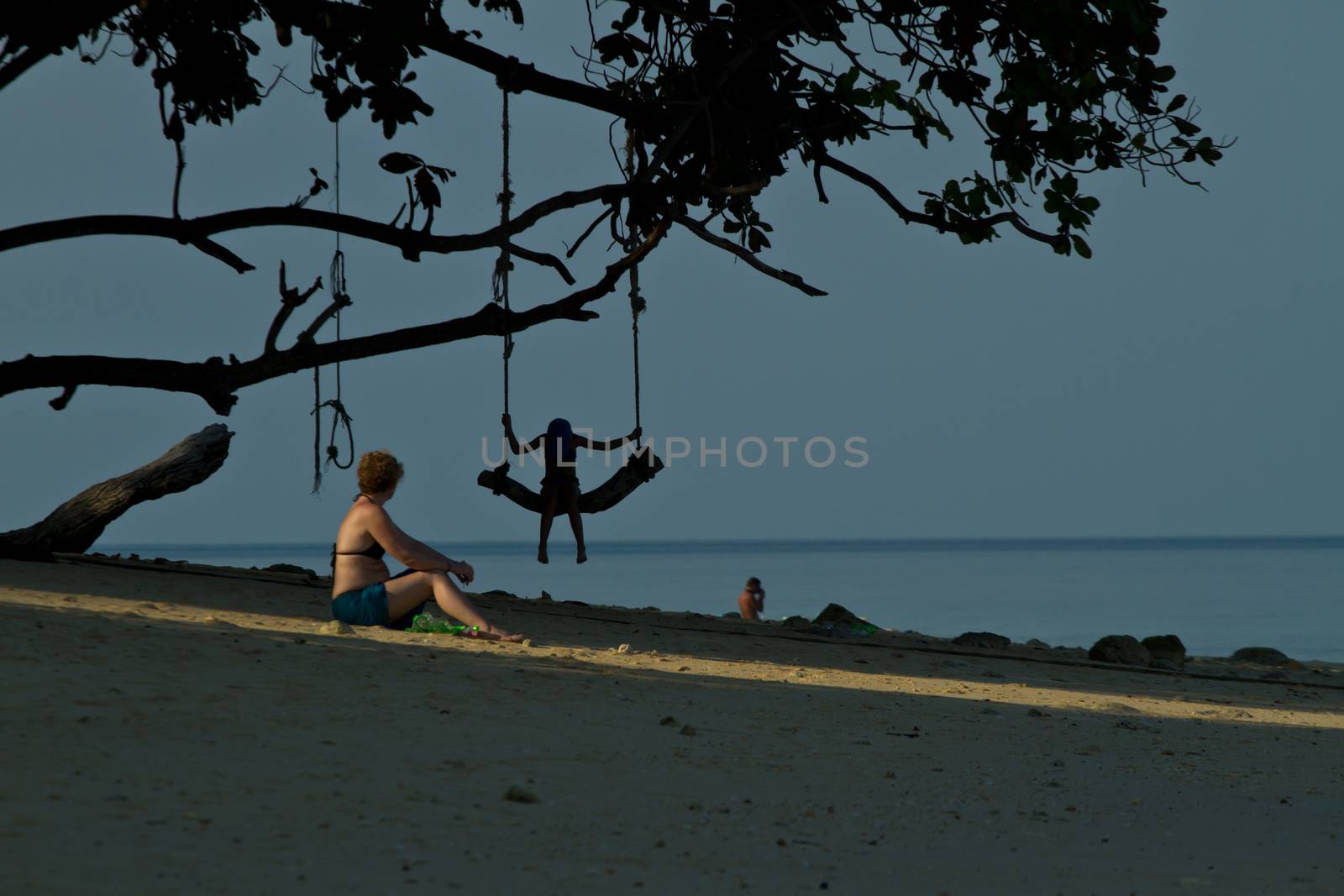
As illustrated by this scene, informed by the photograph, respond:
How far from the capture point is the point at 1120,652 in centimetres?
1166

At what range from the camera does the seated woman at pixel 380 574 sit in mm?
8078

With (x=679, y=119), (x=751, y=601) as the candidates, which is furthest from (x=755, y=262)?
(x=751, y=601)

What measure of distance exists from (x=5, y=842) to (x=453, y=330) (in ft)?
23.9

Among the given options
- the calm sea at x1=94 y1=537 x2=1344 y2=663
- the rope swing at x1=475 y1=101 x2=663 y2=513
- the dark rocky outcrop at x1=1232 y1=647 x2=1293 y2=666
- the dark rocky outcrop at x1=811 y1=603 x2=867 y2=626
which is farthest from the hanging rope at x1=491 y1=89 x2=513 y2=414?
the calm sea at x1=94 y1=537 x2=1344 y2=663

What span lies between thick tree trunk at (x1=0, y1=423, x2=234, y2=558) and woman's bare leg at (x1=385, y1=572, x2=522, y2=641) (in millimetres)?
5054

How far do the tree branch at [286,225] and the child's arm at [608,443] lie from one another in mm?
1547

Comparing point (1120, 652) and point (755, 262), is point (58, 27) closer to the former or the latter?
point (755, 262)

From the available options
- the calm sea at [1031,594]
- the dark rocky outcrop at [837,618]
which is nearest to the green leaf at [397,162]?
the dark rocky outcrop at [837,618]

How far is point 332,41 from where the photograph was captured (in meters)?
10.2

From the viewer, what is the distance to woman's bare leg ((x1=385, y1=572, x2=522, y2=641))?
8.12 metres

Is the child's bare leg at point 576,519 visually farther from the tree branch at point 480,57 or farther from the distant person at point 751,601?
the distant person at point 751,601

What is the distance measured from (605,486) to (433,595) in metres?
3.94

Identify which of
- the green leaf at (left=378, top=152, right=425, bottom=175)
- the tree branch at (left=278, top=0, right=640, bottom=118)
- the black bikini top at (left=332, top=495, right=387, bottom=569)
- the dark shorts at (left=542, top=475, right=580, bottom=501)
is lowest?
the black bikini top at (left=332, top=495, right=387, bottom=569)

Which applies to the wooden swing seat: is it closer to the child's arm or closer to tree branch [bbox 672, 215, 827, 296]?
the child's arm
